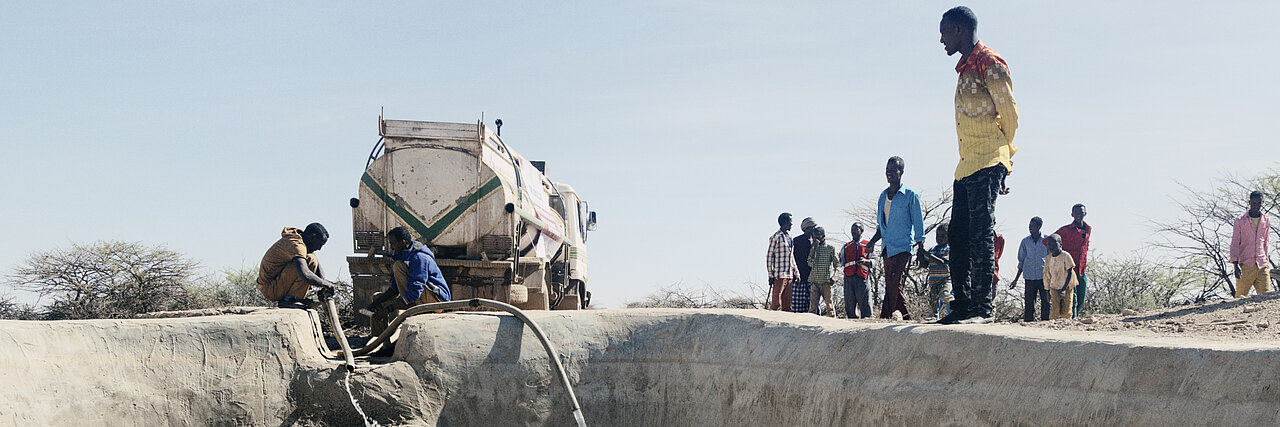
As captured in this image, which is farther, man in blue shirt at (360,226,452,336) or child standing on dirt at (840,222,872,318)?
child standing on dirt at (840,222,872,318)

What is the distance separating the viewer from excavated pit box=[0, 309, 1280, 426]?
427 centimetres

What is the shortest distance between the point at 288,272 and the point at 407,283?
1047 mm

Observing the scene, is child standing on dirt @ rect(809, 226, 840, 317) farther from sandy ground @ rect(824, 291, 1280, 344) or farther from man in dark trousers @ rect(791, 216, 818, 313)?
sandy ground @ rect(824, 291, 1280, 344)

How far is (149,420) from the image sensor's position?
5.20m

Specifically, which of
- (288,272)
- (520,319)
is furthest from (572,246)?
(520,319)

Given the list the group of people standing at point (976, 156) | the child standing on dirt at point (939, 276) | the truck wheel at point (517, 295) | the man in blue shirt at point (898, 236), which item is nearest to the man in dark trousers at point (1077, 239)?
the child standing on dirt at point (939, 276)

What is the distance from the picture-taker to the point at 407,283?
7.04 m

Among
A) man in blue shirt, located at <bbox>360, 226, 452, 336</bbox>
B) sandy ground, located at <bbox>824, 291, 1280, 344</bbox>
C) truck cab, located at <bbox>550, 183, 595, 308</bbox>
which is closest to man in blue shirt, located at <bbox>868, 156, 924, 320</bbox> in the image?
sandy ground, located at <bbox>824, 291, 1280, 344</bbox>

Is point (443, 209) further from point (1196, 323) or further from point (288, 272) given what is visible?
point (1196, 323)

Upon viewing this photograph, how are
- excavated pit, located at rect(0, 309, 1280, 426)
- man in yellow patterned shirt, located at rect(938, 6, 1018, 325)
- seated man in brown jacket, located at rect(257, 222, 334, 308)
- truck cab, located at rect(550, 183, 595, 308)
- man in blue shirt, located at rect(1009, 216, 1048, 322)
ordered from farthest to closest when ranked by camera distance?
1. truck cab, located at rect(550, 183, 595, 308)
2. man in blue shirt, located at rect(1009, 216, 1048, 322)
3. seated man in brown jacket, located at rect(257, 222, 334, 308)
4. man in yellow patterned shirt, located at rect(938, 6, 1018, 325)
5. excavated pit, located at rect(0, 309, 1280, 426)

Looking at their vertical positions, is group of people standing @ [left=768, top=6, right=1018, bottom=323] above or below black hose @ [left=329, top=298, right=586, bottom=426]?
above

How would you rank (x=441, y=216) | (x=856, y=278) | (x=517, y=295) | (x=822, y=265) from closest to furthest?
(x=856, y=278), (x=822, y=265), (x=441, y=216), (x=517, y=295)

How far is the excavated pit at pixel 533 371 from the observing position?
4270 millimetres

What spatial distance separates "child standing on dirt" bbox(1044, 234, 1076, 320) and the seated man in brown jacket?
6267mm
